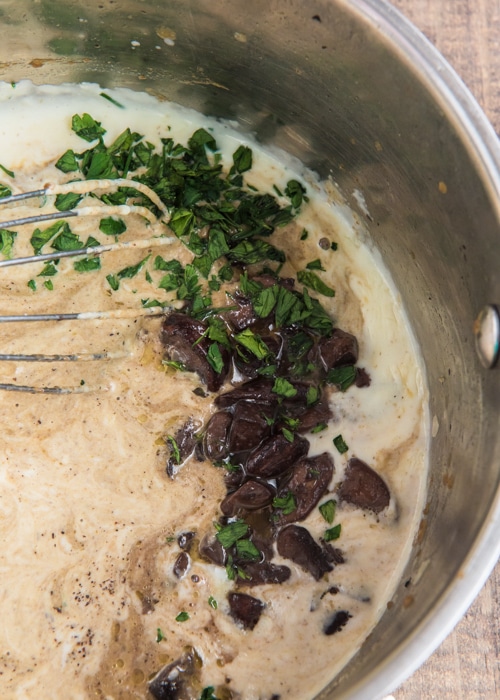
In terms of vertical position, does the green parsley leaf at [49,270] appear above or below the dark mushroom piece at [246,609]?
above

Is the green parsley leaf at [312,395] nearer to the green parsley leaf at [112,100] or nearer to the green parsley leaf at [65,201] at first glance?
the green parsley leaf at [65,201]

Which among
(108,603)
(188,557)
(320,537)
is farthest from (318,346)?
(108,603)

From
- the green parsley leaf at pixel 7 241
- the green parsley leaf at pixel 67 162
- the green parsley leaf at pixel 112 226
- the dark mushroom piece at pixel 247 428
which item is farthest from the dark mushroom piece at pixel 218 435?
the green parsley leaf at pixel 67 162

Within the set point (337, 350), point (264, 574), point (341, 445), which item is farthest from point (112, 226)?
point (264, 574)

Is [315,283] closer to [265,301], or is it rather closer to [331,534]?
[265,301]

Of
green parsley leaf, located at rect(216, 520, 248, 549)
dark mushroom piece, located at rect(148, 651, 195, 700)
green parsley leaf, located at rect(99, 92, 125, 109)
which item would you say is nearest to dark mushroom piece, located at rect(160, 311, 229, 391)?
green parsley leaf, located at rect(216, 520, 248, 549)

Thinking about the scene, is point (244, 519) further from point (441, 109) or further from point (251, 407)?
point (441, 109)

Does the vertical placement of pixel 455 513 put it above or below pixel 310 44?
below
